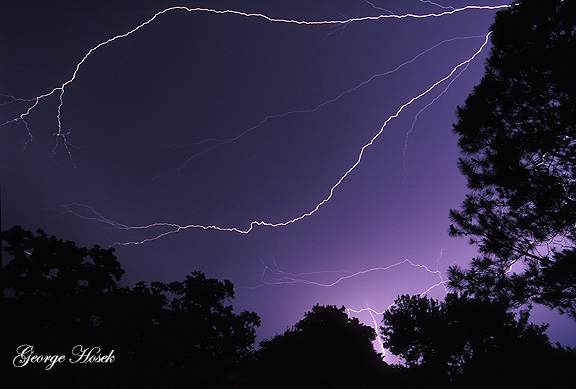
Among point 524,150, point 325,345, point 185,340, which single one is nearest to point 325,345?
point 325,345

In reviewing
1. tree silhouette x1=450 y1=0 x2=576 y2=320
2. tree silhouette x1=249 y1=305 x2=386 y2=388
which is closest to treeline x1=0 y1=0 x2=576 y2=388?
tree silhouette x1=450 y1=0 x2=576 y2=320

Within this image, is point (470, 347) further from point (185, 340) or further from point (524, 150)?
point (185, 340)

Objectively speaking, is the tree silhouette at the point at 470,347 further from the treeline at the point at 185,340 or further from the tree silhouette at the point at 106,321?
the tree silhouette at the point at 106,321

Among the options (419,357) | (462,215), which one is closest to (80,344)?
(462,215)

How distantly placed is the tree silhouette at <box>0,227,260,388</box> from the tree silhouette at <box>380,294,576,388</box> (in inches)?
141

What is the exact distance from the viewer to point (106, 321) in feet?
17.0

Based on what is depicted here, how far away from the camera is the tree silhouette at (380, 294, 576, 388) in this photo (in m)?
3.77

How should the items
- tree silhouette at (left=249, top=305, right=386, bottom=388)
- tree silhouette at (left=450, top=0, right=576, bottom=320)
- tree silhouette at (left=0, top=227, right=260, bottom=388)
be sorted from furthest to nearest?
tree silhouette at (left=249, top=305, right=386, bottom=388), tree silhouette at (left=450, top=0, right=576, bottom=320), tree silhouette at (left=0, top=227, right=260, bottom=388)

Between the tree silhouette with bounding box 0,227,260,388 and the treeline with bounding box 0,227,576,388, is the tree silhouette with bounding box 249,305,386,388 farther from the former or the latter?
the tree silhouette with bounding box 0,227,260,388

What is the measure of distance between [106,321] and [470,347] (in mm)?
11498

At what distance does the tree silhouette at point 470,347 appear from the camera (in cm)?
377

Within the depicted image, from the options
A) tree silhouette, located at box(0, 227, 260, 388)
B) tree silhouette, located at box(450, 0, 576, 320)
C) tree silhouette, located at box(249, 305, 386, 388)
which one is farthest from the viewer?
tree silhouette, located at box(249, 305, 386, 388)

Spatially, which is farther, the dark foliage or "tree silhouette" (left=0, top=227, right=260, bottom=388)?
the dark foliage

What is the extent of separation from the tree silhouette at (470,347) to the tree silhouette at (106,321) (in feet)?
11.8
